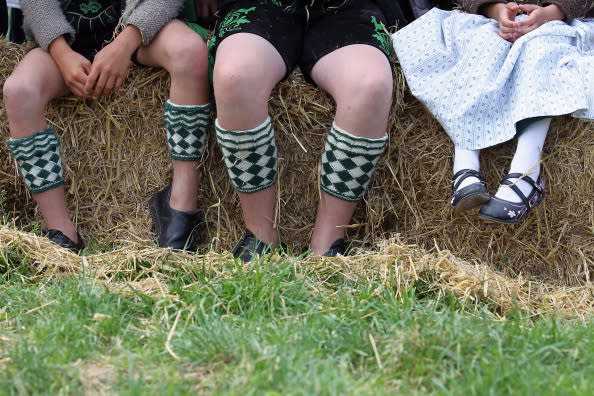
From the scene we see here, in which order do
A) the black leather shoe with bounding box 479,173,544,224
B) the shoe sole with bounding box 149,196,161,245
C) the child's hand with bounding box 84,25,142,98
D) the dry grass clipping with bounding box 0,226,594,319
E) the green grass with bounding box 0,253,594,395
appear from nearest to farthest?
1. the green grass with bounding box 0,253,594,395
2. the dry grass clipping with bounding box 0,226,594,319
3. the black leather shoe with bounding box 479,173,544,224
4. the child's hand with bounding box 84,25,142,98
5. the shoe sole with bounding box 149,196,161,245

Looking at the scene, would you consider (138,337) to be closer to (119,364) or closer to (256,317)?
(119,364)

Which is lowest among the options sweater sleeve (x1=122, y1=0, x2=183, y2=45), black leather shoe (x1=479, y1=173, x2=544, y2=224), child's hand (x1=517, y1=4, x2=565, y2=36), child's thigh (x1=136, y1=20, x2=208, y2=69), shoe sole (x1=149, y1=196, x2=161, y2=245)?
shoe sole (x1=149, y1=196, x2=161, y2=245)

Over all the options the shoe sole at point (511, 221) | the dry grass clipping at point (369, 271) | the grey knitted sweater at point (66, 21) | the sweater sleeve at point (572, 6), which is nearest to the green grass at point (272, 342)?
the dry grass clipping at point (369, 271)

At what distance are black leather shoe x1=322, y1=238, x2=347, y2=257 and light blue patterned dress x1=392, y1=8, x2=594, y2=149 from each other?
46 cm

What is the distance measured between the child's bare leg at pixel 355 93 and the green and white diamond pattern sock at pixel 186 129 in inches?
14.8

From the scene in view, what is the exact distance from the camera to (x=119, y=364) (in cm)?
145

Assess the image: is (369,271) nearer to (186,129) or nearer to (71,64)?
(186,129)

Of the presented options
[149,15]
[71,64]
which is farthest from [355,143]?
[71,64]

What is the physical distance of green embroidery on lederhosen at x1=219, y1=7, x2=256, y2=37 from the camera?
2225 millimetres

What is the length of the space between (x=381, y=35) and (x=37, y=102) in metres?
1.09

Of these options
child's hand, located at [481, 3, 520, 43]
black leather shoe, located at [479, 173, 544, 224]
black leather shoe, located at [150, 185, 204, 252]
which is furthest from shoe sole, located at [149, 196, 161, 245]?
child's hand, located at [481, 3, 520, 43]

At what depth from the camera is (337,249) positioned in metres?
2.25

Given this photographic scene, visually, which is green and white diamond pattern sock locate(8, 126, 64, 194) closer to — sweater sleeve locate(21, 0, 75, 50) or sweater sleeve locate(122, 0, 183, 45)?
sweater sleeve locate(21, 0, 75, 50)

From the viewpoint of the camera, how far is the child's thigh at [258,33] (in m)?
2.11
